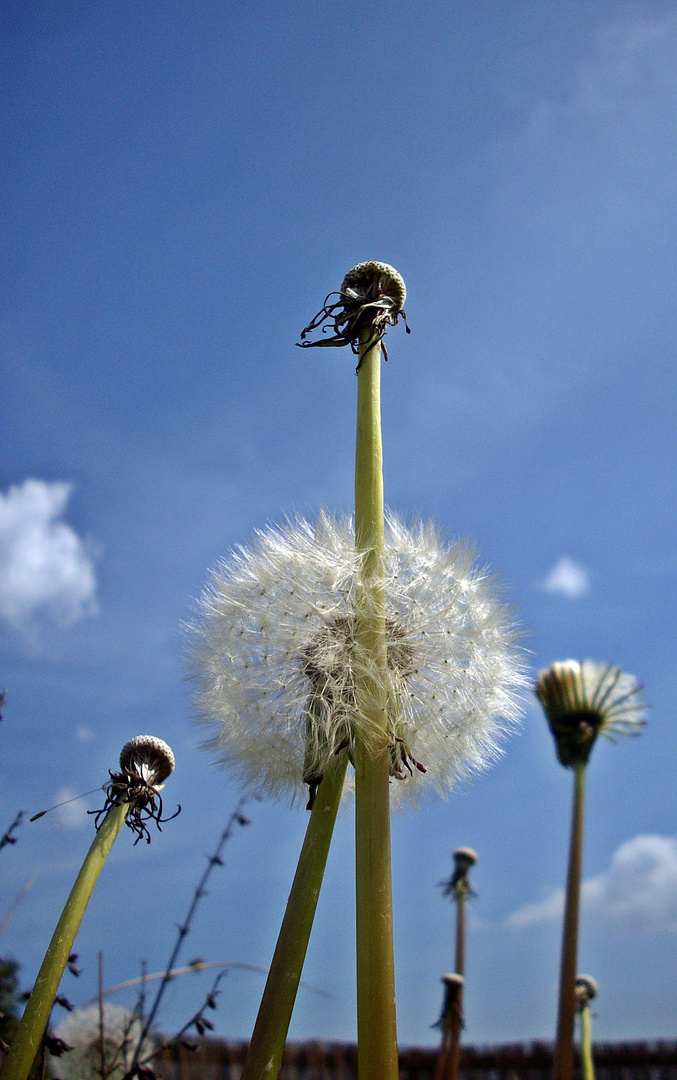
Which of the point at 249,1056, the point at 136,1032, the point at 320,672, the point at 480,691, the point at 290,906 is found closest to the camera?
the point at 249,1056

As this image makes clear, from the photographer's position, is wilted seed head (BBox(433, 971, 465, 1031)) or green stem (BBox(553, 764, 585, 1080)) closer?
green stem (BBox(553, 764, 585, 1080))

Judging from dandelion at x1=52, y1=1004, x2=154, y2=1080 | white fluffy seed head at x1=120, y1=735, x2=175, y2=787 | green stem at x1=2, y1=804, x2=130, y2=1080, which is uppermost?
white fluffy seed head at x1=120, y1=735, x2=175, y2=787

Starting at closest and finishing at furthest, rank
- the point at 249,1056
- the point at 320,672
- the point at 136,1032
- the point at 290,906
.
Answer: the point at 249,1056 → the point at 290,906 → the point at 320,672 → the point at 136,1032

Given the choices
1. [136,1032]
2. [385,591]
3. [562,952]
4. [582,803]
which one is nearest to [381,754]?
[385,591]

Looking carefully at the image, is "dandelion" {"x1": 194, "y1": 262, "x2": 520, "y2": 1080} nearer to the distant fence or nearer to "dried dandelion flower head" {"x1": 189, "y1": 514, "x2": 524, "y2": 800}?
"dried dandelion flower head" {"x1": 189, "y1": 514, "x2": 524, "y2": 800}

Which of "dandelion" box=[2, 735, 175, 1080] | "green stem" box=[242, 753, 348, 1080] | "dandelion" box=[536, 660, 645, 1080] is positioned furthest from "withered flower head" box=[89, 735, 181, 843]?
"dandelion" box=[536, 660, 645, 1080]

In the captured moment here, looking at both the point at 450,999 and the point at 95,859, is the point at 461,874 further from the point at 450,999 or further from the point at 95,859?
the point at 95,859

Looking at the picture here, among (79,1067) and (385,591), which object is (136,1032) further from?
(385,591)
